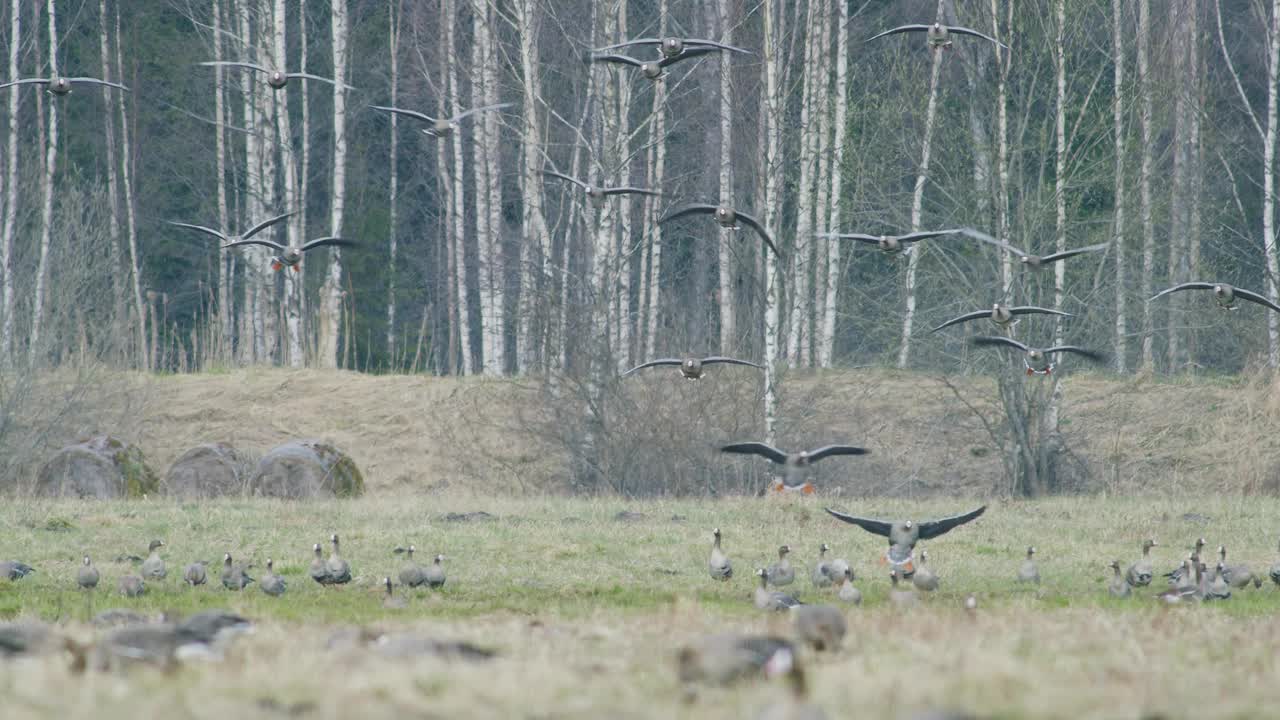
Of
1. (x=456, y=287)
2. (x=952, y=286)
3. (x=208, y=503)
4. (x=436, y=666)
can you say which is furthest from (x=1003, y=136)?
(x=436, y=666)

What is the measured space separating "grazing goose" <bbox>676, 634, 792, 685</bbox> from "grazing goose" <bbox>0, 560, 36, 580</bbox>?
28.9 ft

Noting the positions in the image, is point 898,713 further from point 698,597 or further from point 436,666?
point 698,597

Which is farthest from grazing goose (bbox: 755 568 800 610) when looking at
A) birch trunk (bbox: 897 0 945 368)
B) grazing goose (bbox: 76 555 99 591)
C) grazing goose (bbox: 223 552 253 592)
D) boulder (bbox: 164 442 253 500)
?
boulder (bbox: 164 442 253 500)

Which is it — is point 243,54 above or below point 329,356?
above

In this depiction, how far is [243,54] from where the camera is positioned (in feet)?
112

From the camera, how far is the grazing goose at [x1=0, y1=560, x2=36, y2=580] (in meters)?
14.8

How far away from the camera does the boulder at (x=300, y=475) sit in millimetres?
24125

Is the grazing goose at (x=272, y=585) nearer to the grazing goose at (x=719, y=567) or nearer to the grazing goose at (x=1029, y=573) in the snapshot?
the grazing goose at (x=719, y=567)

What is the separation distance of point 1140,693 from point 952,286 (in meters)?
17.9

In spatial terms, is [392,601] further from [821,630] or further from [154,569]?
[821,630]

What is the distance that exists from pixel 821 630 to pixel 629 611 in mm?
3483

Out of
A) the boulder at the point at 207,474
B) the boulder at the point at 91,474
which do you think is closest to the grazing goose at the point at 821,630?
the boulder at the point at 207,474

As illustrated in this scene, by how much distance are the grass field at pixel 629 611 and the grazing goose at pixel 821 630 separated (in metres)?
0.13

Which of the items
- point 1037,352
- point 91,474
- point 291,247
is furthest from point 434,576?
point 91,474
